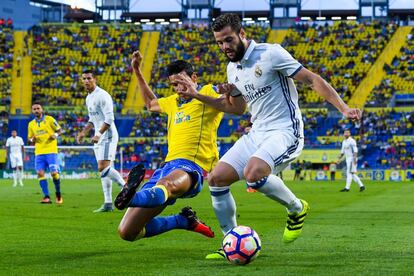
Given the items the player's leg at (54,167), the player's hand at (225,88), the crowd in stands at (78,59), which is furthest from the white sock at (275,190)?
the crowd in stands at (78,59)

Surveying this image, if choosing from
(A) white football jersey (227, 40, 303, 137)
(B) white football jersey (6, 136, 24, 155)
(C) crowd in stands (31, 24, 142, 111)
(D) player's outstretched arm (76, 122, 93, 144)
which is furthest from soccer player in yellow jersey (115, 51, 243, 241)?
(C) crowd in stands (31, 24, 142, 111)

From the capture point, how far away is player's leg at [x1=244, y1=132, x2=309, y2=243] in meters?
8.24

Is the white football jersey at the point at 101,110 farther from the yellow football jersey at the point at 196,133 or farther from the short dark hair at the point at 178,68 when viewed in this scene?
the short dark hair at the point at 178,68

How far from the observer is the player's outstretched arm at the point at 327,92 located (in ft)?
25.4

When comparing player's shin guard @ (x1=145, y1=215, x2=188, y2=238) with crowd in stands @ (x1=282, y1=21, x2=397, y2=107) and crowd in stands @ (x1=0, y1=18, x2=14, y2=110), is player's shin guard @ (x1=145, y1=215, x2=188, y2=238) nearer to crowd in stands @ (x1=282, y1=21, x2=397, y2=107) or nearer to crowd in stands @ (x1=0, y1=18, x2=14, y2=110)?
crowd in stands @ (x1=282, y1=21, x2=397, y2=107)

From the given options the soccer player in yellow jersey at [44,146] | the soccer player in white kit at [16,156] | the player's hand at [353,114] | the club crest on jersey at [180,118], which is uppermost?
the player's hand at [353,114]

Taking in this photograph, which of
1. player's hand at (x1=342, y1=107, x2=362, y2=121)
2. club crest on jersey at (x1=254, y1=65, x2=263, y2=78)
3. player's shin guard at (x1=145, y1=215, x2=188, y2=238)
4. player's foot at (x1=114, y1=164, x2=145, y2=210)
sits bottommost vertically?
player's shin guard at (x1=145, y1=215, x2=188, y2=238)

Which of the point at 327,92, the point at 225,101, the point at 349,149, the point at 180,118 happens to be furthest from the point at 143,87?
the point at 349,149

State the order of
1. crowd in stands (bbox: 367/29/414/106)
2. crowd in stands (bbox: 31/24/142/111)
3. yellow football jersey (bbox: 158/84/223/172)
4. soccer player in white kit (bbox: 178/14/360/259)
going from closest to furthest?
soccer player in white kit (bbox: 178/14/360/259)
yellow football jersey (bbox: 158/84/223/172)
crowd in stands (bbox: 367/29/414/106)
crowd in stands (bbox: 31/24/142/111)

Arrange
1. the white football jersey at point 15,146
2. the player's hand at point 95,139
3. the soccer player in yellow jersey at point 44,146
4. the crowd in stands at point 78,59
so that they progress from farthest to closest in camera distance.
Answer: the crowd in stands at point 78,59 < the white football jersey at point 15,146 < the soccer player in yellow jersey at point 44,146 < the player's hand at point 95,139

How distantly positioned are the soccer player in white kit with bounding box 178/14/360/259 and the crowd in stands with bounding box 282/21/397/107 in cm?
4693

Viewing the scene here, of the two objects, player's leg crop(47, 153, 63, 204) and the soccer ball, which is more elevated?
the soccer ball

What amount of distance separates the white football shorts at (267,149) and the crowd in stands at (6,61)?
50.7m

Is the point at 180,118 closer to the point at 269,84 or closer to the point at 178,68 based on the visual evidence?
the point at 178,68
